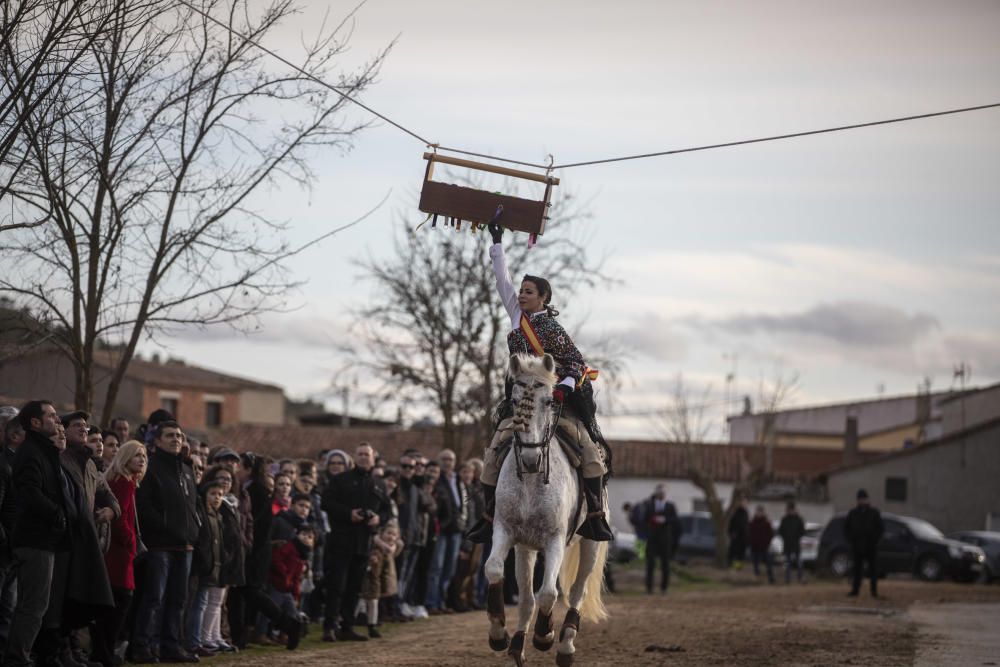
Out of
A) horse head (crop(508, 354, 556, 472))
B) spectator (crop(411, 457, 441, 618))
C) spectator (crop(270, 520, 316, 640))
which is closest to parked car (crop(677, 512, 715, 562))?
spectator (crop(411, 457, 441, 618))

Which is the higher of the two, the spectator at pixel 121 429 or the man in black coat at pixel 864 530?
the spectator at pixel 121 429

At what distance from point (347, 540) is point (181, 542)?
323cm

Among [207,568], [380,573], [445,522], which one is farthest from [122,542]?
[445,522]

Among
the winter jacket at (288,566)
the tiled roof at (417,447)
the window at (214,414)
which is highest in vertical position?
the window at (214,414)

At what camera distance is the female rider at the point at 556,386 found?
39.5 ft

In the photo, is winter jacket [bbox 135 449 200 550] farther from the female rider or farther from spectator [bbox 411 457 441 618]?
spectator [bbox 411 457 441 618]

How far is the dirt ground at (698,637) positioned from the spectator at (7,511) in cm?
239

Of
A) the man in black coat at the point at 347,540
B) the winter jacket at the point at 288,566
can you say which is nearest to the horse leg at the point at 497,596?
the winter jacket at the point at 288,566

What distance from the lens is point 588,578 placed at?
13.8 meters

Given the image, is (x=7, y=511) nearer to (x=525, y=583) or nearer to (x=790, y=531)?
(x=525, y=583)

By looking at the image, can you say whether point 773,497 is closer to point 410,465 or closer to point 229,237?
point 410,465

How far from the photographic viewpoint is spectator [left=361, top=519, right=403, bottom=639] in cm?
1634

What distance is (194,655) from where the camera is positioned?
511 inches

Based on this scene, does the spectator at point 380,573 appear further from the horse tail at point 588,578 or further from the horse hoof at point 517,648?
the horse hoof at point 517,648
